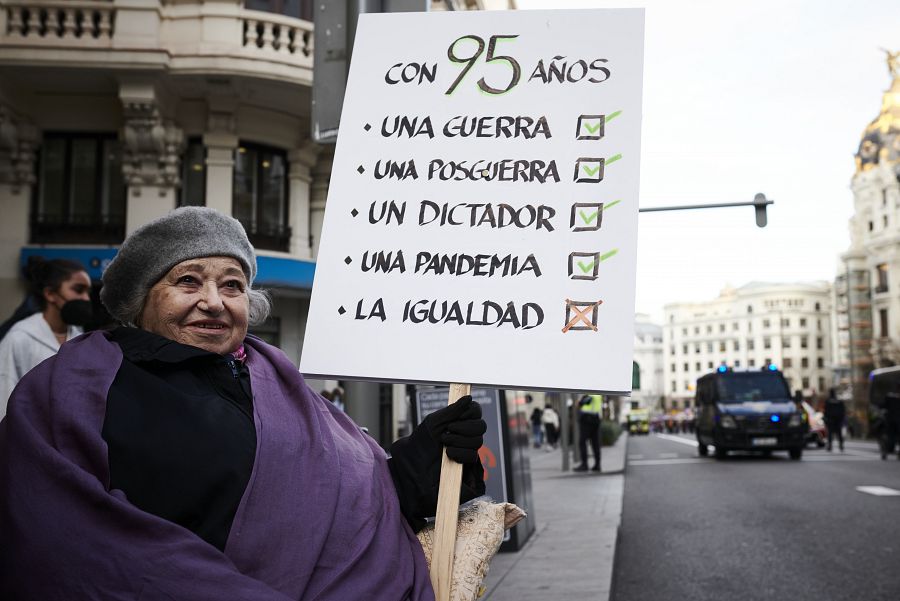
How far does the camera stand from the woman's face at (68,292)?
13.6ft

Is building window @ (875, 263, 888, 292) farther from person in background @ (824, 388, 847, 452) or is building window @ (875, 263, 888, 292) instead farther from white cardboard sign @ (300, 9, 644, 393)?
white cardboard sign @ (300, 9, 644, 393)

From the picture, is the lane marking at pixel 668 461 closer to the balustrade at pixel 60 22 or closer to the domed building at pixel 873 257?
the balustrade at pixel 60 22

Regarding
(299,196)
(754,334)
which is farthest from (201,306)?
(754,334)

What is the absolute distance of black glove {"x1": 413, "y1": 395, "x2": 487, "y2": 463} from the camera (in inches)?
83.7

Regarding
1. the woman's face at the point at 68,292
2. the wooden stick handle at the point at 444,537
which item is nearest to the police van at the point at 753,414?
the woman's face at the point at 68,292

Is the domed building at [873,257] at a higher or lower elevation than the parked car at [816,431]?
higher

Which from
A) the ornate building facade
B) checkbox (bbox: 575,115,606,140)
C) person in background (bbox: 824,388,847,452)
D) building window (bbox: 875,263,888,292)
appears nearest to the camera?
checkbox (bbox: 575,115,606,140)

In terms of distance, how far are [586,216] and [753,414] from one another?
56.8ft

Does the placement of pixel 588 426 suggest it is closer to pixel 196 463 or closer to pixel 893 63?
pixel 196 463

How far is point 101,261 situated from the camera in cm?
1402

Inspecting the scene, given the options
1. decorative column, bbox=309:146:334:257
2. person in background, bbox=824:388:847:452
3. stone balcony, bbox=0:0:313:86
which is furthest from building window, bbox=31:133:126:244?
person in background, bbox=824:388:847:452

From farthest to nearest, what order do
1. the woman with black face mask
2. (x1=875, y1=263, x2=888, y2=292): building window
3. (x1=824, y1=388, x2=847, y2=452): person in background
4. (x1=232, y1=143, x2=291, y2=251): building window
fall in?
(x1=875, y1=263, x2=888, y2=292): building window, (x1=824, y1=388, x2=847, y2=452): person in background, (x1=232, y1=143, x2=291, y2=251): building window, the woman with black face mask

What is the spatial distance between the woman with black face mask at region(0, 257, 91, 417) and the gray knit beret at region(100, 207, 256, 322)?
1930 mm

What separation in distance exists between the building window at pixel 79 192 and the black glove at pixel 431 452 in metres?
13.5
